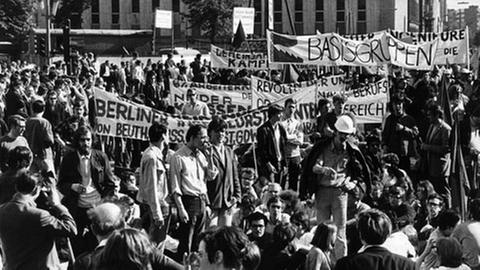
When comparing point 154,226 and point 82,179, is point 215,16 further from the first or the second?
point 154,226

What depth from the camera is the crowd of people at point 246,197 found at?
6.77 meters

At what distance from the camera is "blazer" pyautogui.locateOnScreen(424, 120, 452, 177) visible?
13.9 m

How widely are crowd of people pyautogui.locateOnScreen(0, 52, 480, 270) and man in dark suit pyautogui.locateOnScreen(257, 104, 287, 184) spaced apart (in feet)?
0.06

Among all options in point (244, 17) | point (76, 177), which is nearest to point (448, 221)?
point (76, 177)

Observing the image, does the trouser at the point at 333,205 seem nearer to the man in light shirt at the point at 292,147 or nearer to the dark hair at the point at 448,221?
the dark hair at the point at 448,221

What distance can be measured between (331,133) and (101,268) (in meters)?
5.71

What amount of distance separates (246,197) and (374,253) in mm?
4913

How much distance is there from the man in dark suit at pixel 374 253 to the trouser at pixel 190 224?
3.84m

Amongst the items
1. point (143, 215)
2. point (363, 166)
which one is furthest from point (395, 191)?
point (143, 215)

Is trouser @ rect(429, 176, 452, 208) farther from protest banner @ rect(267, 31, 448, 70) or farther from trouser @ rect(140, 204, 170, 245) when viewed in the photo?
protest banner @ rect(267, 31, 448, 70)

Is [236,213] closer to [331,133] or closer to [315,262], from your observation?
[331,133]

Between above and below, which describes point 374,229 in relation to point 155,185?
above

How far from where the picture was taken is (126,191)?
11438 millimetres

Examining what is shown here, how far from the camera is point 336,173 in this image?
1068cm
